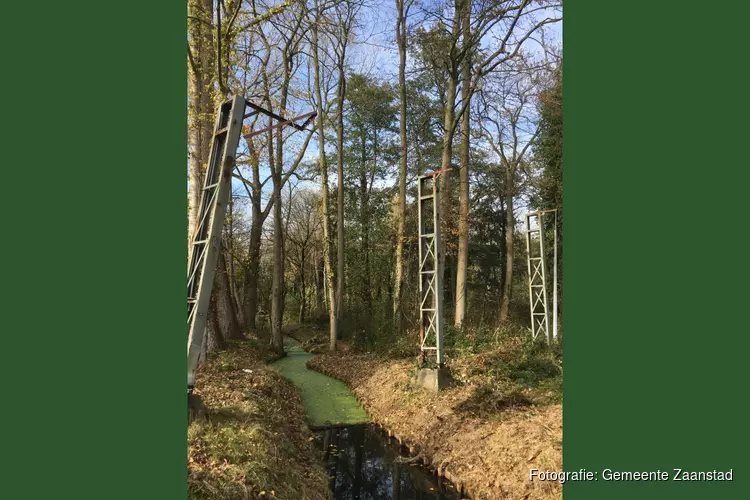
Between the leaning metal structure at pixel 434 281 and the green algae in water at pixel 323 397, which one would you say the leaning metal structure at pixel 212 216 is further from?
the leaning metal structure at pixel 434 281

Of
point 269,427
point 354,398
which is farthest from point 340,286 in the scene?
point 269,427

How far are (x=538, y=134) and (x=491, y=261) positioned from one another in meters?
7.02

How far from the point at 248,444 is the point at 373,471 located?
2637 mm

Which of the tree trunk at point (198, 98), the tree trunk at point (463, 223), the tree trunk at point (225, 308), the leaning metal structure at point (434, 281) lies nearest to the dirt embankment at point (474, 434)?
the leaning metal structure at point (434, 281)

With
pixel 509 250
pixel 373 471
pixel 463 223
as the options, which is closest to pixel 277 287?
pixel 463 223

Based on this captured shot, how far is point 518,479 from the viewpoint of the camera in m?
5.18

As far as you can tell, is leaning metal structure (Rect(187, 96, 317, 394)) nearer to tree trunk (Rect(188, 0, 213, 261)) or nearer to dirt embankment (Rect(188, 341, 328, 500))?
dirt embankment (Rect(188, 341, 328, 500))

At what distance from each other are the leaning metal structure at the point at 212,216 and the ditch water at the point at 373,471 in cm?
289

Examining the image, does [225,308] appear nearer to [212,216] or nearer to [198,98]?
[198,98]

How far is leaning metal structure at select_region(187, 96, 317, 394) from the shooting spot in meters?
5.21

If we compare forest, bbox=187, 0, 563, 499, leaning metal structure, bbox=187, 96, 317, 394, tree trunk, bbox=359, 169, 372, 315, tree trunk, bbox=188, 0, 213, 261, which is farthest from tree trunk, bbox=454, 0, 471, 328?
leaning metal structure, bbox=187, 96, 317, 394

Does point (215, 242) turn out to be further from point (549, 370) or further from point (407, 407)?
point (549, 370)

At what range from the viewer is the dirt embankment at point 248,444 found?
14.1 feet

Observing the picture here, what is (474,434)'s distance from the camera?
6434 millimetres
